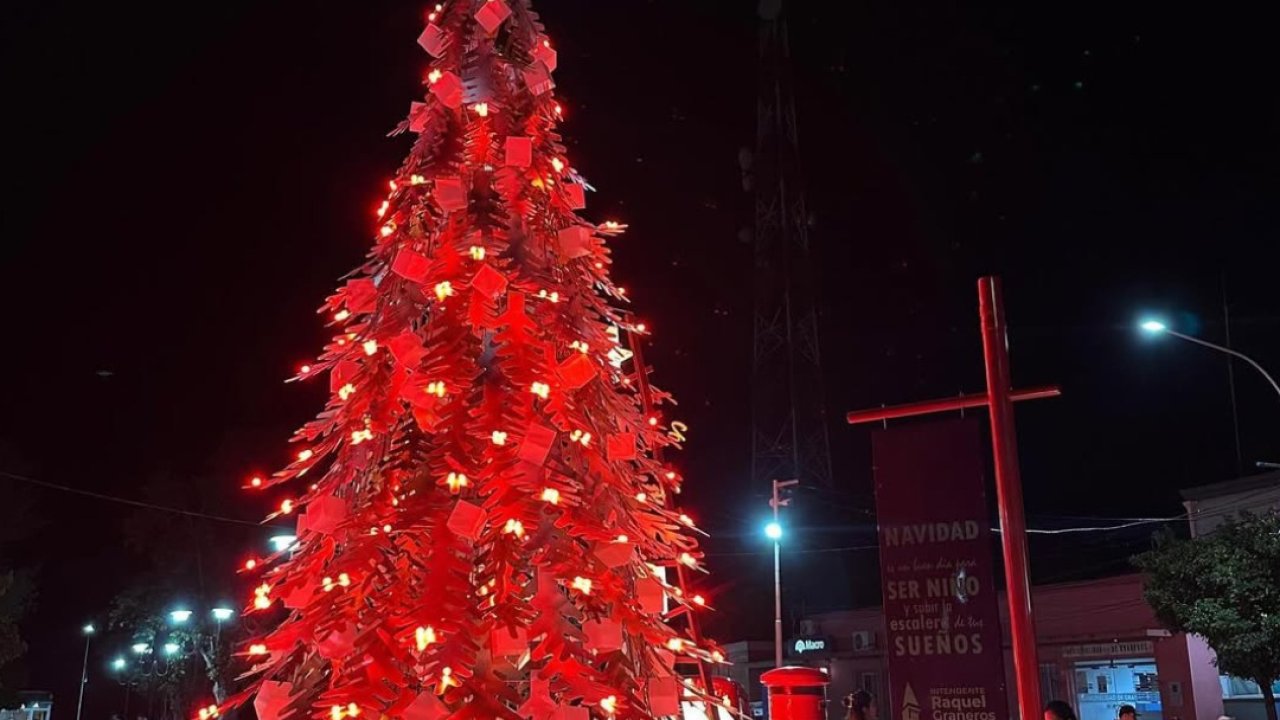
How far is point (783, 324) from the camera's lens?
106 feet

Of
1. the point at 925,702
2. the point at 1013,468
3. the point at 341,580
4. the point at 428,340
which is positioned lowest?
the point at 925,702

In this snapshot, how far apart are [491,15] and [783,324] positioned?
29103 mm

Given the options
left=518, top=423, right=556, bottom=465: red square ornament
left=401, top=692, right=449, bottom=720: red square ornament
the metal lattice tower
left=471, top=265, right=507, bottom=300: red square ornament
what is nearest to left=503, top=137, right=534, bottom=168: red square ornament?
left=471, top=265, right=507, bottom=300: red square ornament

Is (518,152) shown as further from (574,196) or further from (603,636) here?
(603,636)

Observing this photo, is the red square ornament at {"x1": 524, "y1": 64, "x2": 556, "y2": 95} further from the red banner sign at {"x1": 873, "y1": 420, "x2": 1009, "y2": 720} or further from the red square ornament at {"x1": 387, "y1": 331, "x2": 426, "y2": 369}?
the red banner sign at {"x1": 873, "y1": 420, "x2": 1009, "y2": 720}

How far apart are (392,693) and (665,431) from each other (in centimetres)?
143

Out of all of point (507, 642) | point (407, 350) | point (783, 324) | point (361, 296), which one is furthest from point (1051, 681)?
point (407, 350)

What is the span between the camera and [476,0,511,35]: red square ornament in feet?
12.2

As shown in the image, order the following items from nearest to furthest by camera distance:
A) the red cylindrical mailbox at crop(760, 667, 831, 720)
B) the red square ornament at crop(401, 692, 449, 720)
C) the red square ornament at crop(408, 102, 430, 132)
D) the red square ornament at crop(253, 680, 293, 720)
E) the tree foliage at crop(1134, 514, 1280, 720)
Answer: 1. the red square ornament at crop(401, 692, 449, 720)
2. the red square ornament at crop(253, 680, 293, 720)
3. the red square ornament at crop(408, 102, 430, 132)
4. the red cylindrical mailbox at crop(760, 667, 831, 720)
5. the tree foliage at crop(1134, 514, 1280, 720)

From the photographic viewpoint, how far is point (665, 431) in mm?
3771

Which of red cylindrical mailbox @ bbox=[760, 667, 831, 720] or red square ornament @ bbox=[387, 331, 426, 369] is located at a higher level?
red square ornament @ bbox=[387, 331, 426, 369]

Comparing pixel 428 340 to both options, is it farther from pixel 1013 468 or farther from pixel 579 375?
pixel 1013 468

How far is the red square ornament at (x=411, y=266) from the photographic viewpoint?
10.5 feet

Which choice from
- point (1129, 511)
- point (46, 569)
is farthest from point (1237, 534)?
point (46, 569)
